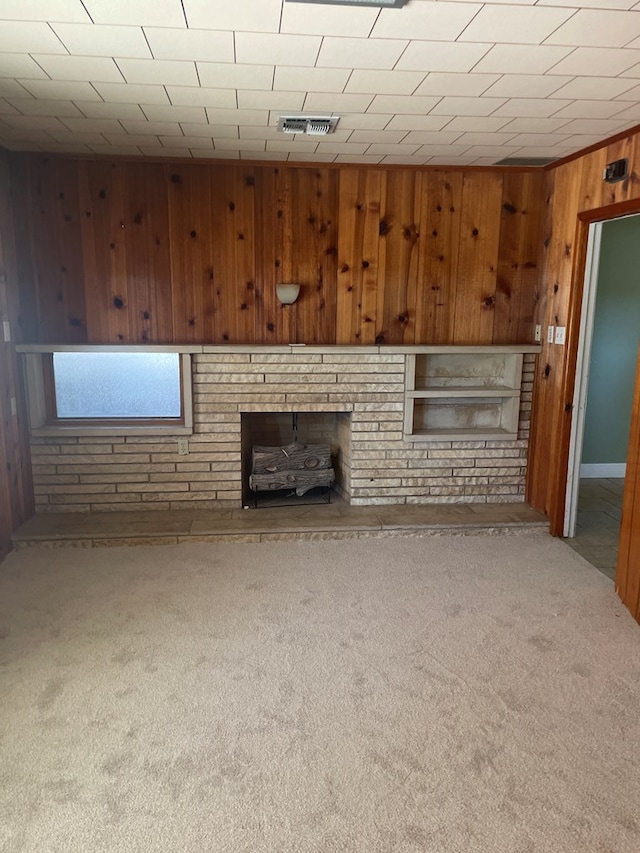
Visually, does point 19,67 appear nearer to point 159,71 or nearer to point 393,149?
point 159,71

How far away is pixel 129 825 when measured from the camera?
5.66ft

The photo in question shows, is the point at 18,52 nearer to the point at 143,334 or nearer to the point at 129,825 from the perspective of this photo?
the point at 143,334

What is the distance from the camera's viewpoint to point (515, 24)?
198 centimetres

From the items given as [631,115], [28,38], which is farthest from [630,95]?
[28,38]

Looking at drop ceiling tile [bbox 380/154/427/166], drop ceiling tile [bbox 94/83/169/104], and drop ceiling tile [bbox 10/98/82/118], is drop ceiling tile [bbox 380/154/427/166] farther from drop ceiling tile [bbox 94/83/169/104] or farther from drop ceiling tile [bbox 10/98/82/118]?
drop ceiling tile [bbox 10/98/82/118]

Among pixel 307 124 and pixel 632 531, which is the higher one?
pixel 307 124

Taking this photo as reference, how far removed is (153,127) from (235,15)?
1.36 m

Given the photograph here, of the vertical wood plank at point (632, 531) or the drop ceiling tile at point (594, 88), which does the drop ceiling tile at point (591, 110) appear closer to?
the drop ceiling tile at point (594, 88)

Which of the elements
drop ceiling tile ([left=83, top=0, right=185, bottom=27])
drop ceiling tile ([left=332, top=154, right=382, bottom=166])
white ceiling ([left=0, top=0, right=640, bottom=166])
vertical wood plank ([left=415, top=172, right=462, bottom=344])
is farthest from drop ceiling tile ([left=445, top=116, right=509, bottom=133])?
drop ceiling tile ([left=83, top=0, right=185, bottom=27])

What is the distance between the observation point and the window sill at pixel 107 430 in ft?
12.7

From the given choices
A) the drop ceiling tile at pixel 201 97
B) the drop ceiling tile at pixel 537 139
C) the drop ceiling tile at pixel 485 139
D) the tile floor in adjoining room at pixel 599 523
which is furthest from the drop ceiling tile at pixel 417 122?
the tile floor in adjoining room at pixel 599 523

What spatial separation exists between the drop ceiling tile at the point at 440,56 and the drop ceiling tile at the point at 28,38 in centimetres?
124

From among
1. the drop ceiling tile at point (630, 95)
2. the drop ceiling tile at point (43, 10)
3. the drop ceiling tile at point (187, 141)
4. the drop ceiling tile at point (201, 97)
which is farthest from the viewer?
the drop ceiling tile at point (187, 141)

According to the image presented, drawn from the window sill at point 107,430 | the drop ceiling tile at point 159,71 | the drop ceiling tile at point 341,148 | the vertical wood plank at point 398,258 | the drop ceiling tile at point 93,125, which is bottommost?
the window sill at point 107,430
